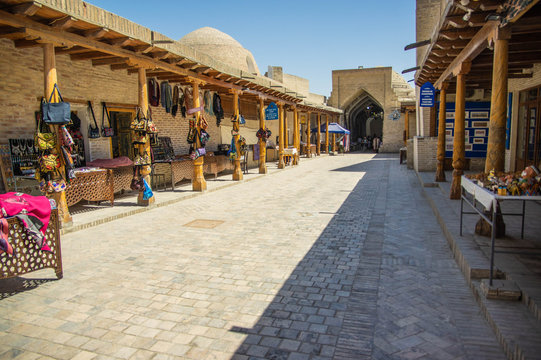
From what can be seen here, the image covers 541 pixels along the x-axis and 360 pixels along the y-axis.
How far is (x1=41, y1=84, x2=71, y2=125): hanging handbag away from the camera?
626 cm

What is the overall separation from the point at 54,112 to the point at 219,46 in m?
18.7

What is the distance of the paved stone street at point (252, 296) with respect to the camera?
315 centimetres

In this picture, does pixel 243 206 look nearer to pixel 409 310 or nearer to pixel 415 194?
pixel 415 194

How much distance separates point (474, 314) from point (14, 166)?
28.0ft

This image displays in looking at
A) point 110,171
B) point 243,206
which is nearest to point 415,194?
point 243,206

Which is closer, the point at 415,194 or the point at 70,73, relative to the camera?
the point at 70,73

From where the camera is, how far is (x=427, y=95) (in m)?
11.7

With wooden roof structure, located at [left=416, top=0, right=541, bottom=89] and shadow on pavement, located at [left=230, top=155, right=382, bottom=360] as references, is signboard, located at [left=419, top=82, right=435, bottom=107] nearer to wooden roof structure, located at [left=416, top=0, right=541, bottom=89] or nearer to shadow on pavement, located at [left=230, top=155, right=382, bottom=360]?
wooden roof structure, located at [left=416, top=0, right=541, bottom=89]

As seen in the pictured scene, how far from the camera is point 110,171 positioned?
8.73 meters

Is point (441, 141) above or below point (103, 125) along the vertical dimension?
below

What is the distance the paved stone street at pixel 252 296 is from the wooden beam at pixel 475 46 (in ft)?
10.2

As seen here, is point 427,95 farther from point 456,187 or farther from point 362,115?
point 362,115

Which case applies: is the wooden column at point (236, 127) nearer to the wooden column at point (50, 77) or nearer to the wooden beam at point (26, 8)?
the wooden column at point (50, 77)

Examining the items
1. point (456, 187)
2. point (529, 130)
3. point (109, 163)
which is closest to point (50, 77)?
point (109, 163)
